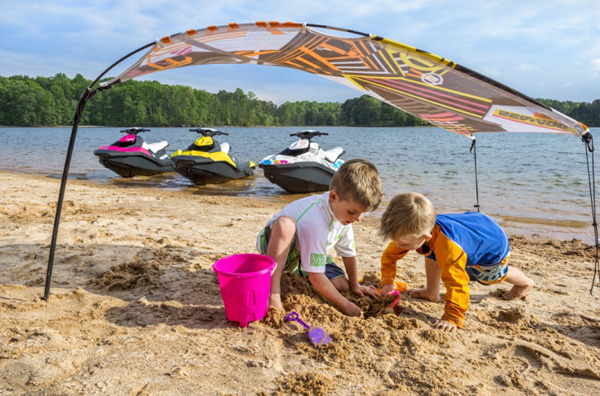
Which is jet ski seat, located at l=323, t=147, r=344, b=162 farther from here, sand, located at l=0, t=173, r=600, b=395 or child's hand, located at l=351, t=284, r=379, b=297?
child's hand, located at l=351, t=284, r=379, b=297

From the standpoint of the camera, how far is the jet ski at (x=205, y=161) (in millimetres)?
8789

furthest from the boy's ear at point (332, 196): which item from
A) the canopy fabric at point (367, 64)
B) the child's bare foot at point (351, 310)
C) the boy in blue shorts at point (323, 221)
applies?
the canopy fabric at point (367, 64)

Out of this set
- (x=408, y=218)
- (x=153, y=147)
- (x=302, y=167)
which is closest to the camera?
(x=408, y=218)

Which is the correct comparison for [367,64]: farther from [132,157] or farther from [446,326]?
[132,157]

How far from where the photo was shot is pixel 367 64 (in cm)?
281

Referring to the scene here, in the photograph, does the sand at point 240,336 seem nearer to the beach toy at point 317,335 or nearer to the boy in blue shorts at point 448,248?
the beach toy at point 317,335

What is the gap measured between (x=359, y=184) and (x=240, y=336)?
108 cm

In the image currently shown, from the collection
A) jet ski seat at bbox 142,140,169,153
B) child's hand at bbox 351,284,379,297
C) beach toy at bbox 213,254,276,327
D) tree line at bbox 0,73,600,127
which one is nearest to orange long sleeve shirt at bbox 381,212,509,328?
child's hand at bbox 351,284,379,297

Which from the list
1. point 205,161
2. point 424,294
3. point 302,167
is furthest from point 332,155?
point 424,294

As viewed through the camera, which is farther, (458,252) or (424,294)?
(424,294)

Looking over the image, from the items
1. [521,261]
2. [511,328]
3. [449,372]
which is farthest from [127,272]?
[521,261]

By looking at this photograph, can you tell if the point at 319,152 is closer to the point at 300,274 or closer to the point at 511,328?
the point at 300,274

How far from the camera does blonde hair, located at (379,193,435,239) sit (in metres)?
2.29

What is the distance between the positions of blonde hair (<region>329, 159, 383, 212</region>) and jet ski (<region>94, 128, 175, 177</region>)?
328 inches
